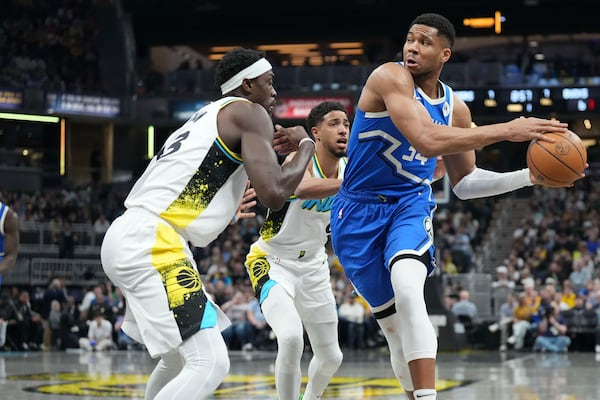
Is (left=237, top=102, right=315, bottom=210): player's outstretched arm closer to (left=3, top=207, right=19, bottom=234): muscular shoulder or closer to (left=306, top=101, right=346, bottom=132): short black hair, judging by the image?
(left=306, top=101, right=346, bottom=132): short black hair

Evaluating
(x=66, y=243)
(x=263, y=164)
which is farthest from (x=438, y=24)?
(x=66, y=243)

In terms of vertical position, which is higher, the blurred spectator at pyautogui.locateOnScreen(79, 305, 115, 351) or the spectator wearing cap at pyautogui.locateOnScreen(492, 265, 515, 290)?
the spectator wearing cap at pyautogui.locateOnScreen(492, 265, 515, 290)

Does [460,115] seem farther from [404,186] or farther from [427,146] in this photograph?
[427,146]

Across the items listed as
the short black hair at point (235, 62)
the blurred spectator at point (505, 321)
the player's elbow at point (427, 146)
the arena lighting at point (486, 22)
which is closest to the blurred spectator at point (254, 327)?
the blurred spectator at point (505, 321)

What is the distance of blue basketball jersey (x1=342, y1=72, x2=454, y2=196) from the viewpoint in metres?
6.43

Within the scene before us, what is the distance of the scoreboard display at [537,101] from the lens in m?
29.0

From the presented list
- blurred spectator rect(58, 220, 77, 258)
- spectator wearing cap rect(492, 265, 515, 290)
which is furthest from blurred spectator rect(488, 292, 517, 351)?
blurred spectator rect(58, 220, 77, 258)

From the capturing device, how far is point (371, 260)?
6492mm

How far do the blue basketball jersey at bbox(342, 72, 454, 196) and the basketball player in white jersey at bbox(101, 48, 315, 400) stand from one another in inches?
40.7

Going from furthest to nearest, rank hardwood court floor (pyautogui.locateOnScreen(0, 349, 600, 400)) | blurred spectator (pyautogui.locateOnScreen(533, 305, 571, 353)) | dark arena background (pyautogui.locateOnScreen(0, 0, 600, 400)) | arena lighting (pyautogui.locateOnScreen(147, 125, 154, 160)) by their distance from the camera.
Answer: arena lighting (pyautogui.locateOnScreen(147, 125, 154, 160)), blurred spectator (pyautogui.locateOnScreen(533, 305, 571, 353)), dark arena background (pyautogui.locateOnScreen(0, 0, 600, 400)), hardwood court floor (pyautogui.locateOnScreen(0, 349, 600, 400))

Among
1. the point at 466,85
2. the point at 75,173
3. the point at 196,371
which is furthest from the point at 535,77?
the point at 196,371

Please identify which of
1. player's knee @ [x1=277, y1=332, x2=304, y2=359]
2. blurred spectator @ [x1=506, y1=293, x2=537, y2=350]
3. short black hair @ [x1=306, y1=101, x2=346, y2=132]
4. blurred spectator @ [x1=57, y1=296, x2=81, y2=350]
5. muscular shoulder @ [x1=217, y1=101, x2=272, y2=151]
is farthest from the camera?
blurred spectator @ [x1=57, y1=296, x2=81, y2=350]

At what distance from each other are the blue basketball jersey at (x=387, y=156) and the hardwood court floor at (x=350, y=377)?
3886mm

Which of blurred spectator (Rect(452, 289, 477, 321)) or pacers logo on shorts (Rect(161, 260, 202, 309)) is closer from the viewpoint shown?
pacers logo on shorts (Rect(161, 260, 202, 309))
